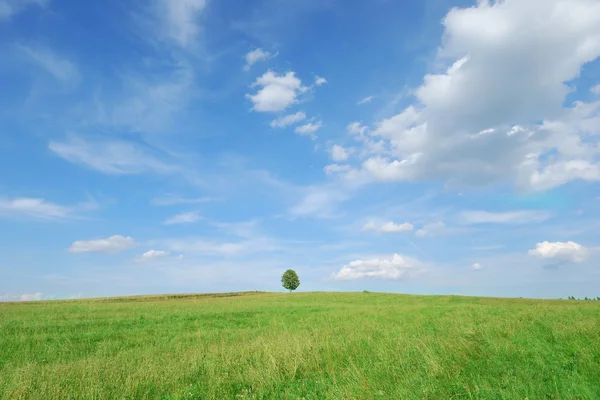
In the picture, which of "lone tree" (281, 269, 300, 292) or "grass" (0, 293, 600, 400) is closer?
Answer: "grass" (0, 293, 600, 400)

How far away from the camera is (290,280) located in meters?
100

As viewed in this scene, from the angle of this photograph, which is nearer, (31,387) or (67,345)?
(31,387)

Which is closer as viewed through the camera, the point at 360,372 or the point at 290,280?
the point at 360,372

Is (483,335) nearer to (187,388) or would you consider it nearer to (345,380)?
(345,380)

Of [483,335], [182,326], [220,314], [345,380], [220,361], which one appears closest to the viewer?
[345,380]

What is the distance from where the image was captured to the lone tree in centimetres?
10006

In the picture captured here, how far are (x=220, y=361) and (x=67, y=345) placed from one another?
477 inches

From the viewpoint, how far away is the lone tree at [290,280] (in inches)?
3939

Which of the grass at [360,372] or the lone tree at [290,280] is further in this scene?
the lone tree at [290,280]

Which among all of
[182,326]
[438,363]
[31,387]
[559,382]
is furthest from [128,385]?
[182,326]

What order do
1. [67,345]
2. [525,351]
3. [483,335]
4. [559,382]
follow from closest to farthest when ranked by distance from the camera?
1. [559,382]
2. [525,351]
3. [483,335]
4. [67,345]

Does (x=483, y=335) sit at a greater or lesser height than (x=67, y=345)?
greater

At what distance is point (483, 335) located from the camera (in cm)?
1256

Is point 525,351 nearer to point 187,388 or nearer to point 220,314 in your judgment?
point 187,388
